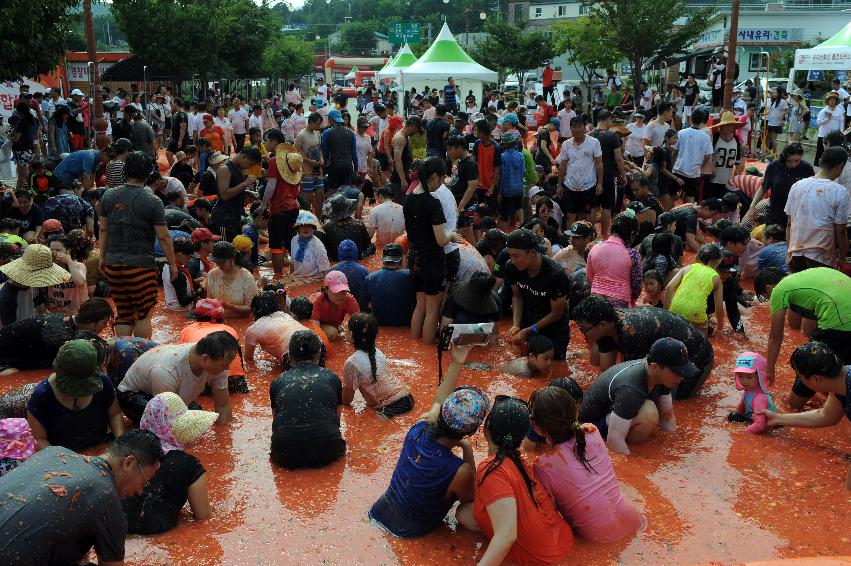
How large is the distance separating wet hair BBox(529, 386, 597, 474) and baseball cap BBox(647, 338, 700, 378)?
3.20 feet

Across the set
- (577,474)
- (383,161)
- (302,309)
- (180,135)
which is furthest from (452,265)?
(180,135)

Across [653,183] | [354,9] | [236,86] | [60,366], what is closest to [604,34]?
[653,183]

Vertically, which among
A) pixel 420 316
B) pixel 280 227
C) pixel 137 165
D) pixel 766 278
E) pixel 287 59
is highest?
pixel 287 59

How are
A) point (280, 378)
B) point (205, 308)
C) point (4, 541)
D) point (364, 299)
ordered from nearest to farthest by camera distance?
point (4, 541)
point (280, 378)
point (205, 308)
point (364, 299)

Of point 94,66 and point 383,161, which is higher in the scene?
point 94,66

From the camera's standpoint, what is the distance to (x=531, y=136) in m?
22.6

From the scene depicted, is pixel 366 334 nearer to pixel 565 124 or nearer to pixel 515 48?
pixel 565 124

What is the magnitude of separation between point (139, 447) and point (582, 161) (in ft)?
26.3

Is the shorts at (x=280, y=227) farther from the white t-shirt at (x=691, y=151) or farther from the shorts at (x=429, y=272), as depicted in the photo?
the white t-shirt at (x=691, y=151)

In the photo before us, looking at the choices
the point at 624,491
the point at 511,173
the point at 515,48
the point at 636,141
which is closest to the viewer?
the point at 624,491

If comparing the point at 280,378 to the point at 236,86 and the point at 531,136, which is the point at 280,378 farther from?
the point at 236,86

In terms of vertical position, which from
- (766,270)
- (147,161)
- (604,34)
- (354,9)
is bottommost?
(766,270)

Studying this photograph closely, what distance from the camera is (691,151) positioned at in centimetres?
1174

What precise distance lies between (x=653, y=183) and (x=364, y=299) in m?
5.89
